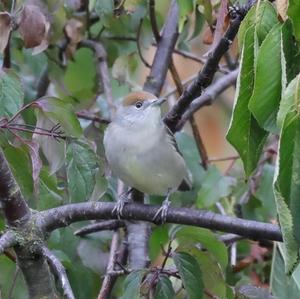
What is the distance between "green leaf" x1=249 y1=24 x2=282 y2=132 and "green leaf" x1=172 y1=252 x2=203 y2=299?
0.75 m

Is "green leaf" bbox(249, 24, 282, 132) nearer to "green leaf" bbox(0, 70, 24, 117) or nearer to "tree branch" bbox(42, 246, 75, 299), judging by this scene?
"tree branch" bbox(42, 246, 75, 299)

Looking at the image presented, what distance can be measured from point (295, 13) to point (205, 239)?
43.9 inches

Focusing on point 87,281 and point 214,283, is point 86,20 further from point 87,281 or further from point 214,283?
point 214,283

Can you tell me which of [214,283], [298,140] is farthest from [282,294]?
[298,140]

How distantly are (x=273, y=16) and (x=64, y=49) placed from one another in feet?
7.30

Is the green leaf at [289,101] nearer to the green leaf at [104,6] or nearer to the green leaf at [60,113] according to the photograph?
the green leaf at [60,113]

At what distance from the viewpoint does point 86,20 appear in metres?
3.67

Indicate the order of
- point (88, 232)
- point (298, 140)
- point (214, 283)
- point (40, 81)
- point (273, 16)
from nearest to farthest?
point (298, 140), point (273, 16), point (214, 283), point (88, 232), point (40, 81)

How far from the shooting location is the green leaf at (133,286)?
2.13 metres

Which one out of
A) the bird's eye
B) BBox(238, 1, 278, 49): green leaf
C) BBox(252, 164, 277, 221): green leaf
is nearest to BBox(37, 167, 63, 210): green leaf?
the bird's eye

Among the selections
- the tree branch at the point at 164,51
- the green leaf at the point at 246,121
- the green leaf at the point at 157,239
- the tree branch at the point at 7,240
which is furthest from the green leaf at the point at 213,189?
the green leaf at the point at 246,121

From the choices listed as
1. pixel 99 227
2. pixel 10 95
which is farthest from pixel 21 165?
pixel 99 227

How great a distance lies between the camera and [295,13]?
1.48m

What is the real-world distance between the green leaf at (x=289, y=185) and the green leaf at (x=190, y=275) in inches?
27.3
